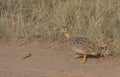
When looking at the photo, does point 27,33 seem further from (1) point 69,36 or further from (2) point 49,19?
Result: (1) point 69,36

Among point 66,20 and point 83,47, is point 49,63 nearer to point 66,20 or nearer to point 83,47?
point 83,47

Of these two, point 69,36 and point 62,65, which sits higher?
point 69,36

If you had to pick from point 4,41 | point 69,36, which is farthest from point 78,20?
point 4,41

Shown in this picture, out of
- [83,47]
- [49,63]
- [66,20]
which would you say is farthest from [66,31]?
[66,20]

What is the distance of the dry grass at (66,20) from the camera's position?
822 cm

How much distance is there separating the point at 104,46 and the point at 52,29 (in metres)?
1.55

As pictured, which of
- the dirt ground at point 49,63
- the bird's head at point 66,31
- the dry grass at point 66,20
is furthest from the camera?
the dry grass at point 66,20

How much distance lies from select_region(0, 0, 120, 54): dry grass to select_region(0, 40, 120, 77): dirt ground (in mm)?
460

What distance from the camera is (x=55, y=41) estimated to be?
27.9ft

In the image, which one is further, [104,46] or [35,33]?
[35,33]

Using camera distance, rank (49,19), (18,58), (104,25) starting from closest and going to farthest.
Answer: (18,58), (104,25), (49,19)

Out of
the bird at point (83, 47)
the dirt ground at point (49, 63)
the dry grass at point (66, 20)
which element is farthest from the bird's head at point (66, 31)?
the dry grass at point (66, 20)

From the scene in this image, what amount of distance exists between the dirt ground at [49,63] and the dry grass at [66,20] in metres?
0.46

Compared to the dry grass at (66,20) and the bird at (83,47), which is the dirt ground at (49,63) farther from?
the dry grass at (66,20)
